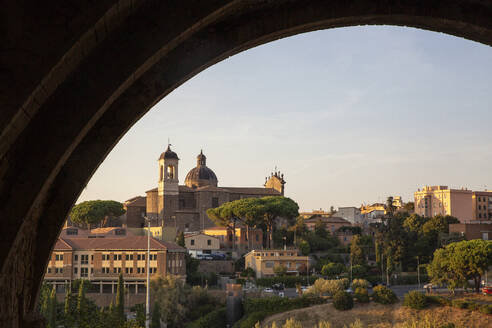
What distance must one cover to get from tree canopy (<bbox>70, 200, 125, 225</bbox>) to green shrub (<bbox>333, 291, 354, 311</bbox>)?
30272 millimetres

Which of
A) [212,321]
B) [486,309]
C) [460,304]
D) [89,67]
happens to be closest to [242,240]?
[212,321]

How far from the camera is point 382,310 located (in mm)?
31094

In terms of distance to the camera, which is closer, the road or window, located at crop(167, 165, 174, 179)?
the road

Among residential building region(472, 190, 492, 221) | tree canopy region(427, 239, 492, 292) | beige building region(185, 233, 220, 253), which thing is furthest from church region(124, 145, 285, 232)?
tree canopy region(427, 239, 492, 292)

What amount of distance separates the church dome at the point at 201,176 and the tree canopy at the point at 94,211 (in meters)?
13.2

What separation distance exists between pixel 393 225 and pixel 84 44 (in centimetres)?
4275

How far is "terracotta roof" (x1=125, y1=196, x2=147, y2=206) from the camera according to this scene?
2544 inches

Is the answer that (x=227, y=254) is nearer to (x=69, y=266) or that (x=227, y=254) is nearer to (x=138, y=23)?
(x=69, y=266)

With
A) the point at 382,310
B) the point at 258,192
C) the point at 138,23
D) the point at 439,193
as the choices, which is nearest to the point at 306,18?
the point at 138,23

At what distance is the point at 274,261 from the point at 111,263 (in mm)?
12008

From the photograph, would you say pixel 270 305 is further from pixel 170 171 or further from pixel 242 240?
pixel 170 171

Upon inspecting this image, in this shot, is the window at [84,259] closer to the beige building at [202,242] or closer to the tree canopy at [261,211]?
the beige building at [202,242]

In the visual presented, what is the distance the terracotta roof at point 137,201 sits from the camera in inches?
2544

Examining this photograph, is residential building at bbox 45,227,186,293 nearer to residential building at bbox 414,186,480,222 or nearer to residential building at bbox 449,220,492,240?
residential building at bbox 449,220,492,240
